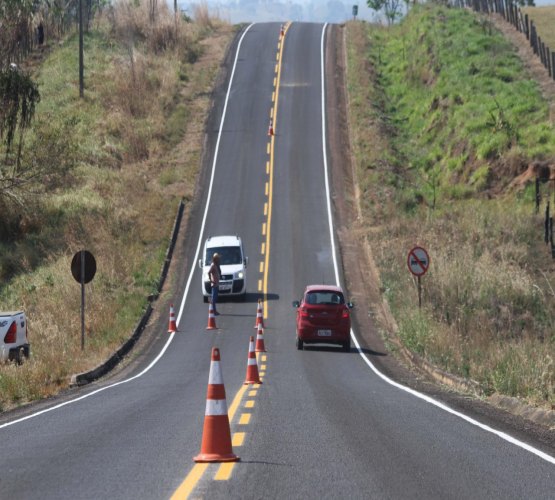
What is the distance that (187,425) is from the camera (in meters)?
12.6

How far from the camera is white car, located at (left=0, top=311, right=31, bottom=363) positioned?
70.6 feet

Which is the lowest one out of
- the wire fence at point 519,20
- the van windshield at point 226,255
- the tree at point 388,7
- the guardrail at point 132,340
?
the guardrail at point 132,340

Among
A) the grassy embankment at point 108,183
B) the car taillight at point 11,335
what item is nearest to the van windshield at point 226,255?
the grassy embankment at point 108,183

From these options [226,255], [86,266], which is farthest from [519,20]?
[86,266]

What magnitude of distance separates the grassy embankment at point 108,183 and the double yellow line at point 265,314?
3865 millimetres

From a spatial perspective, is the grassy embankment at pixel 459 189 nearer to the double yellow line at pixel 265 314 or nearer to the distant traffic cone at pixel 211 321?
the double yellow line at pixel 265 314

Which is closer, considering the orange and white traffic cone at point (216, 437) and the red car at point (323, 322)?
the orange and white traffic cone at point (216, 437)

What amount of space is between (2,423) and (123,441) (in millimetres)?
3575

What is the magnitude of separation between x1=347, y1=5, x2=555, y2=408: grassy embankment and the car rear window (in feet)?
7.25

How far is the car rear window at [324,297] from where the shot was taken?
27.2 meters

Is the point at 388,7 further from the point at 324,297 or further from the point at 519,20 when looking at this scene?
the point at 324,297

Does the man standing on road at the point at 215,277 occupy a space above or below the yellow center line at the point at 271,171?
below

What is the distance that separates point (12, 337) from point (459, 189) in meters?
30.7

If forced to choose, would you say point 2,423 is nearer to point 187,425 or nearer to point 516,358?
point 187,425
